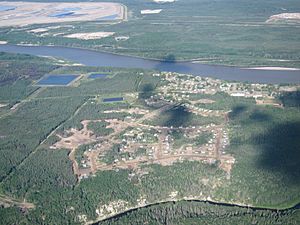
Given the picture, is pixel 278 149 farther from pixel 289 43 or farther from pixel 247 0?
pixel 247 0

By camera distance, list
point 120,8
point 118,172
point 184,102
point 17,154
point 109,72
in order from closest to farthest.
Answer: point 118,172
point 17,154
point 184,102
point 109,72
point 120,8

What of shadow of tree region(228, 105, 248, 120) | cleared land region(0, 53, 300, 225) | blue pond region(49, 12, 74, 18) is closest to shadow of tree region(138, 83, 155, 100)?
cleared land region(0, 53, 300, 225)

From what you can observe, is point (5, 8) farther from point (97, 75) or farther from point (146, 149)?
point (146, 149)

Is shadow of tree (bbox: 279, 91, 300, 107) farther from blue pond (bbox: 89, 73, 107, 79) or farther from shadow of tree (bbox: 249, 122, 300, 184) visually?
blue pond (bbox: 89, 73, 107, 79)

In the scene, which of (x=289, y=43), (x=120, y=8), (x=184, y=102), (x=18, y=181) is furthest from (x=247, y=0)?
(x=18, y=181)

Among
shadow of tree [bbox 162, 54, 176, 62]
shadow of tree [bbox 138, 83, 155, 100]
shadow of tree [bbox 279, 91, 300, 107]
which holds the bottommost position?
shadow of tree [bbox 279, 91, 300, 107]

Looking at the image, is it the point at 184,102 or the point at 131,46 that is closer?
the point at 184,102

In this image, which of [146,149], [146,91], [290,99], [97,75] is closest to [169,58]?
[97,75]
